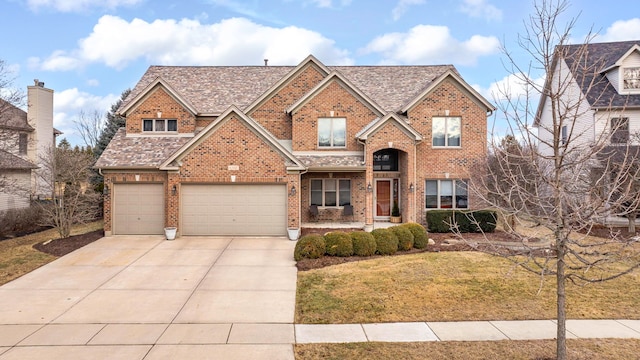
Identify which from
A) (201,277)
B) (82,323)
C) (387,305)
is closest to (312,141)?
(201,277)

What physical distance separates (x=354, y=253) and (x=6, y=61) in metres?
17.9

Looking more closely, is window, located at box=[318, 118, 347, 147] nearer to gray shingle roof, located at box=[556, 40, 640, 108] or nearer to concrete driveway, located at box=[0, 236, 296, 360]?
concrete driveway, located at box=[0, 236, 296, 360]

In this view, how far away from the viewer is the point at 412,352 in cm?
641

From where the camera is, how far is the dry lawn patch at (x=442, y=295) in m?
8.17

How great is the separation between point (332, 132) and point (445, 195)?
262 inches

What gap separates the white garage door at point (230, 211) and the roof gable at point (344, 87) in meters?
4.97

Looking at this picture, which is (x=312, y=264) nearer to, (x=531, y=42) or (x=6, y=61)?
(x=531, y=42)

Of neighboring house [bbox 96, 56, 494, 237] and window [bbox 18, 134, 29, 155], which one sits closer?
neighboring house [bbox 96, 56, 494, 237]

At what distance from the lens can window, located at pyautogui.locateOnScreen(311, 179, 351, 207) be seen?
19812 mm

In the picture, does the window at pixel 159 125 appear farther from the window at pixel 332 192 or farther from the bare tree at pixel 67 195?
the window at pixel 332 192

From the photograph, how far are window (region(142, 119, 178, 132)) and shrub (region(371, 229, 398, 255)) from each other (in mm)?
12231

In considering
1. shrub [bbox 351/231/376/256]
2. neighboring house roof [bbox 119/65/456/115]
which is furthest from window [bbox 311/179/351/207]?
shrub [bbox 351/231/376/256]

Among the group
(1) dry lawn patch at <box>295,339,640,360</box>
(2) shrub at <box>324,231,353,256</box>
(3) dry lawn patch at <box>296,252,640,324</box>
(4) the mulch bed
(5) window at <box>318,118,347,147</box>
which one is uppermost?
(5) window at <box>318,118,347,147</box>

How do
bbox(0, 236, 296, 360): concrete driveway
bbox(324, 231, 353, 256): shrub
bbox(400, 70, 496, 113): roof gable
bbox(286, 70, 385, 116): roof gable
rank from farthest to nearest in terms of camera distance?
bbox(400, 70, 496, 113): roof gable < bbox(286, 70, 385, 116): roof gable < bbox(324, 231, 353, 256): shrub < bbox(0, 236, 296, 360): concrete driveway
